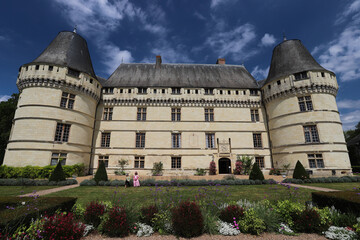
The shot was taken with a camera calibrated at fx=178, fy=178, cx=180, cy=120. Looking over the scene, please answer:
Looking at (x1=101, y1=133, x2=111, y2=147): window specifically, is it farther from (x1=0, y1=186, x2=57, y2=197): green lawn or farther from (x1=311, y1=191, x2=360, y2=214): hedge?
(x1=311, y1=191, x2=360, y2=214): hedge

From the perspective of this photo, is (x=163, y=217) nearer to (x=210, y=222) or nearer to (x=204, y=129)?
(x=210, y=222)

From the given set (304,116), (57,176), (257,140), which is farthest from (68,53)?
(304,116)

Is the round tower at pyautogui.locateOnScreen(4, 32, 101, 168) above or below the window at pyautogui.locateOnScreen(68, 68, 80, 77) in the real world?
below

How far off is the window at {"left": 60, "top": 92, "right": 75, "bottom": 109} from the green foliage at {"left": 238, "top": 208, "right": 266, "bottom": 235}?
704 inches

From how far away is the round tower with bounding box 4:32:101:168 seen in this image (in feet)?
49.5

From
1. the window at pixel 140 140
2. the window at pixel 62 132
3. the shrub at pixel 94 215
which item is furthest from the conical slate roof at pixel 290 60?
the window at pixel 62 132

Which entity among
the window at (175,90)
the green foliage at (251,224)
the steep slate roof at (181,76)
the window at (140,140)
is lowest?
the green foliage at (251,224)

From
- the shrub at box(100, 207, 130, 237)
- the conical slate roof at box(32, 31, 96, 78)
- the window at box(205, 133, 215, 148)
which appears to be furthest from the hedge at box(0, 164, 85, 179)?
the window at box(205, 133, 215, 148)

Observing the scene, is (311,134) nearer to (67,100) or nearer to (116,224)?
(116,224)

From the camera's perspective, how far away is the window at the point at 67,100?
55.7 feet

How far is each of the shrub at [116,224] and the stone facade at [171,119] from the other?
14239mm

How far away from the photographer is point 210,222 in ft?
15.7

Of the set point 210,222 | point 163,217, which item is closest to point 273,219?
point 210,222

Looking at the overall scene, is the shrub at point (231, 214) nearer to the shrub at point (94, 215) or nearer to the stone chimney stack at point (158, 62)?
the shrub at point (94, 215)
